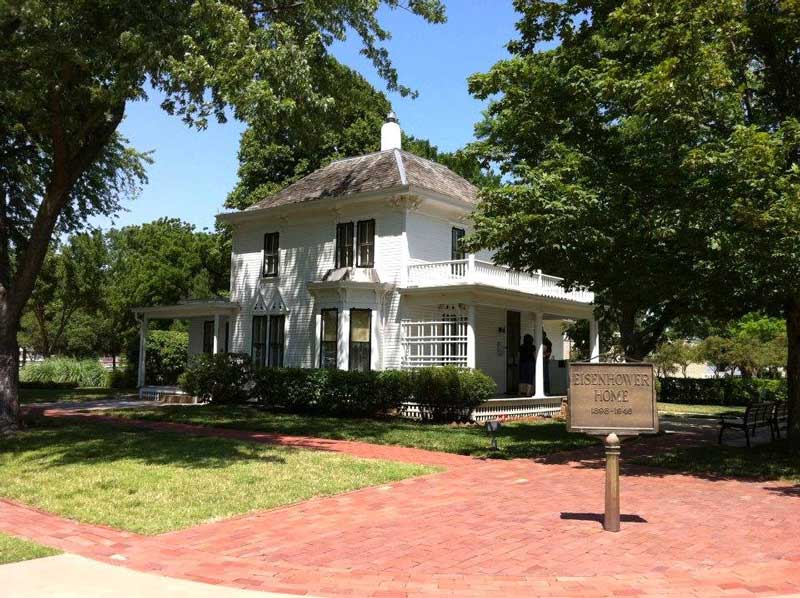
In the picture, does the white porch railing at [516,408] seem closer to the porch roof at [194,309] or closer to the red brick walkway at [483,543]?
the red brick walkway at [483,543]

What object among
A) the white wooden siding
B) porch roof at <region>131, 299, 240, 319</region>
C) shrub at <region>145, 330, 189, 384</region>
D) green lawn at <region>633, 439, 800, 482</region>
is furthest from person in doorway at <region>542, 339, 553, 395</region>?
shrub at <region>145, 330, 189, 384</region>

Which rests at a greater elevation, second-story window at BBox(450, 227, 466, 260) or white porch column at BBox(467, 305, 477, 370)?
second-story window at BBox(450, 227, 466, 260)

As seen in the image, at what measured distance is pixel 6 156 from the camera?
2145 cm

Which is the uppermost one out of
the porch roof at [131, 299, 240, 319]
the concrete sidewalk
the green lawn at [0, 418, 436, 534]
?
the porch roof at [131, 299, 240, 319]

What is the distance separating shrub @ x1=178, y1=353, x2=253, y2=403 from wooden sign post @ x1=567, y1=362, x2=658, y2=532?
16.6 m

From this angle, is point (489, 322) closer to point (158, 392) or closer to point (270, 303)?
point (270, 303)

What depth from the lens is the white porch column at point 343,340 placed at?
21.5 metres

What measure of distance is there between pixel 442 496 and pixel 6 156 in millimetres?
19178

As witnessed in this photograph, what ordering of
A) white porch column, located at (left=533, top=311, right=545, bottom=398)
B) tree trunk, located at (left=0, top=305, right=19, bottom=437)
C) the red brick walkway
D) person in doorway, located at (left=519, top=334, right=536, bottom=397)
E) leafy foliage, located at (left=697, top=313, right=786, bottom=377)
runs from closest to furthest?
the red brick walkway < tree trunk, located at (left=0, top=305, right=19, bottom=437) < white porch column, located at (left=533, top=311, right=545, bottom=398) < person in doorway, located at (left=519, top=334, right=536, bottom=397) < leafy foliage, located at (left=697, top=313, right=786, bottom=377)

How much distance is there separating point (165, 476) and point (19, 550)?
3.62 m

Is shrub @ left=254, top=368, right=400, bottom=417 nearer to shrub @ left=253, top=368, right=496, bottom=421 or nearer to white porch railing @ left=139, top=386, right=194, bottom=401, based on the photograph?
shrub @ left=253, top=368, right=496, bottom=421

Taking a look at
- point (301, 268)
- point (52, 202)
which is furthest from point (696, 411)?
point (52, 202)

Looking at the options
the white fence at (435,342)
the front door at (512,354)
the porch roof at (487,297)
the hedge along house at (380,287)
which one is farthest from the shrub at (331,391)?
the front door at (512,354)

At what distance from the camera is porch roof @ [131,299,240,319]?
25.5 meters
